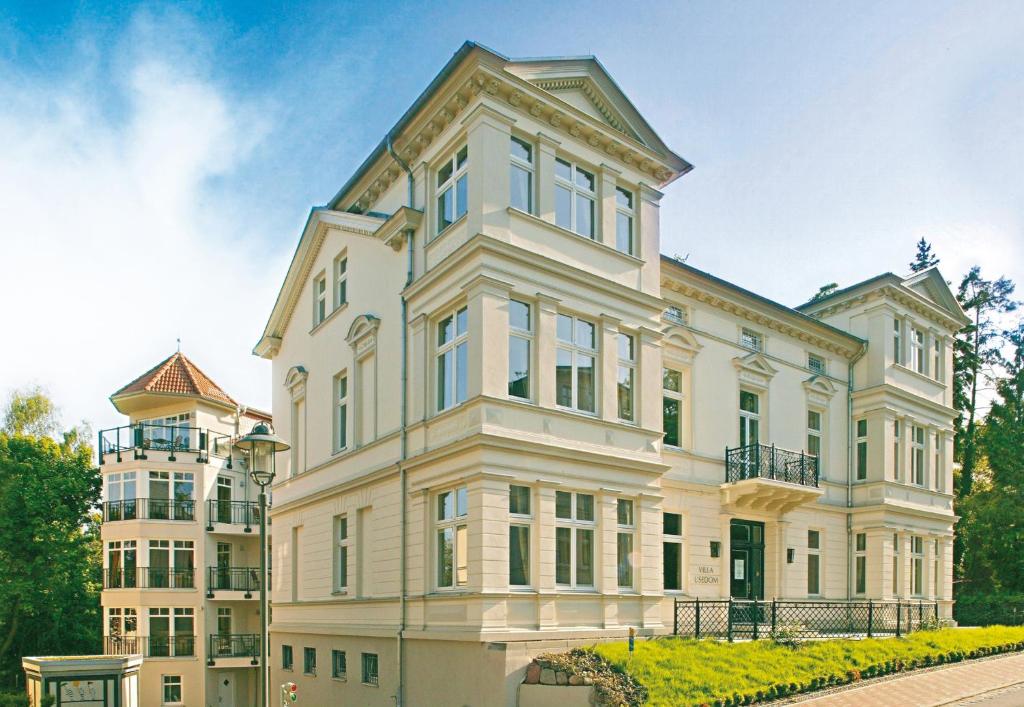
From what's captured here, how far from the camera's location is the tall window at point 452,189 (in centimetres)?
1727

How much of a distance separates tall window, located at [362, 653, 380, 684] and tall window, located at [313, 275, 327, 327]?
9108mm

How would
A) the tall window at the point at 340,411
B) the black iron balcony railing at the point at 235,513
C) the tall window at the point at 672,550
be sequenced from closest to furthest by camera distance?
the tall window at the point at 672,550
the tall window at the point at 340,411
the black iron balcony railing at the point at 235,513

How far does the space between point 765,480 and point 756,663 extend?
21.1 feet

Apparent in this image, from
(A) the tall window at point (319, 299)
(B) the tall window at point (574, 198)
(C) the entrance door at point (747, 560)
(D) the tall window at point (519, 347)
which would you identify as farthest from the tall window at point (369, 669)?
(B) the tall window at point (574, 198)

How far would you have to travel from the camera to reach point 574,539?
54.7ft

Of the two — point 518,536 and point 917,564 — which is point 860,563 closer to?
point 917,564

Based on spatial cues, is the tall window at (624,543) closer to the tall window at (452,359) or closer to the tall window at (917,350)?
the tall window at (452,359)

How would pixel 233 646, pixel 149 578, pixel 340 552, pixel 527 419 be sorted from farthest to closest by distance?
pixel 233 646
pixel 149 578
pixel 340 552
pixel 527 419

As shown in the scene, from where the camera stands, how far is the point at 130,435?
132 ft

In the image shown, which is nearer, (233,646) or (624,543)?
(624,543)

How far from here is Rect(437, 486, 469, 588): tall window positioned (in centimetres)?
1612

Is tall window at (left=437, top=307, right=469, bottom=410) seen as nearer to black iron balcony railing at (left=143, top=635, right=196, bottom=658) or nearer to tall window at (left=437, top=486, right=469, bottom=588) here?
tall window at (left=437, top=486, right=469, bottom=588)

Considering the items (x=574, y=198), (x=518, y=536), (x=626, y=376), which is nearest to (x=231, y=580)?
(x=626, y=376)

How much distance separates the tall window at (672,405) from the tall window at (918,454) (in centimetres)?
1057
